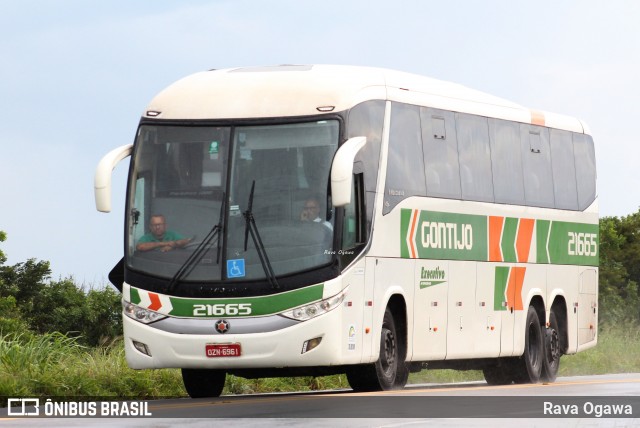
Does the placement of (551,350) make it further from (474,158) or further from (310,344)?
(310,344)

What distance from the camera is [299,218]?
781 inches

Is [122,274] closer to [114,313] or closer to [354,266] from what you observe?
[354,266]

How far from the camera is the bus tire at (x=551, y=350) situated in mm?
27406

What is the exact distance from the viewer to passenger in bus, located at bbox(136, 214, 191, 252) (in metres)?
20.1

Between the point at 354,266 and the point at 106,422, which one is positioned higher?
the point at 354,266

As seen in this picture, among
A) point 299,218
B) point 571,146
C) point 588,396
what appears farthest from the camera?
point 571,146

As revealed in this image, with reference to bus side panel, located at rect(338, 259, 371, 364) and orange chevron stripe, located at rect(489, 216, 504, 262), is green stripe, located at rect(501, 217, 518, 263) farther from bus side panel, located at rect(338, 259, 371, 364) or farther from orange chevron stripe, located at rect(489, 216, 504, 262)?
bus side panel, located at rect(338, 259, 371, 364)

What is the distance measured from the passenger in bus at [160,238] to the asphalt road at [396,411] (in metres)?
1.86

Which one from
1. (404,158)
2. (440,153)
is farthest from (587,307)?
(404,158)

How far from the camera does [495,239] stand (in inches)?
995

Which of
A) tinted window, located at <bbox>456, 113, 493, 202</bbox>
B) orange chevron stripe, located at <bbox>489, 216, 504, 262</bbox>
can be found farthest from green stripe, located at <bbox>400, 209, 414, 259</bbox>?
orange chevron stripe, located at <bbox>489, 216, 504, 262</bbox>

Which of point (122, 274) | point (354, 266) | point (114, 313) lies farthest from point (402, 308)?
point (114, 313)

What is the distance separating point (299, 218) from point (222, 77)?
246 centimetres

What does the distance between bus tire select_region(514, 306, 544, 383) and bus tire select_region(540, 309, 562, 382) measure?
16cm
